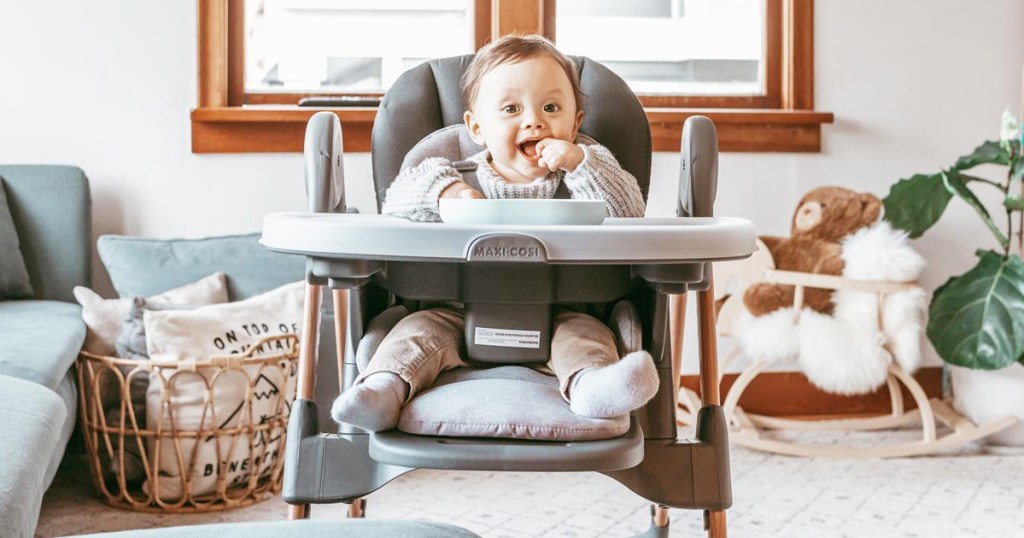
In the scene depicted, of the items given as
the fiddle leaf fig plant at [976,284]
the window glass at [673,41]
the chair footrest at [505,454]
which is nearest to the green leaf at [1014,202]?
the fiddle leaf fig plant at [976,284]

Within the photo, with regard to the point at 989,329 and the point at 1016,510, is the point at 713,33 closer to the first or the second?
the point at 989,329

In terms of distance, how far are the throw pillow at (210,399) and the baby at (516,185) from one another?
0.68 m

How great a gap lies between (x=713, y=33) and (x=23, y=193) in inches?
72.0

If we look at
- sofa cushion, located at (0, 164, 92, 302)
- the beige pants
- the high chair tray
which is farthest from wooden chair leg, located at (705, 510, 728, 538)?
sofa cushion, located at (0, 164, 92, 302)

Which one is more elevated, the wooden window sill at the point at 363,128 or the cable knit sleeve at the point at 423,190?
the wooden window sill at the point at 363,128

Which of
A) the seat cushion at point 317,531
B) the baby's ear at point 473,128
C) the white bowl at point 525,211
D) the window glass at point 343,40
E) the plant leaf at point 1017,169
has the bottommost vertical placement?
the seat cushion at point 317,531

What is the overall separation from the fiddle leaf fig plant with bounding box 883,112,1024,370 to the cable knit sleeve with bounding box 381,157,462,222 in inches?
58.3

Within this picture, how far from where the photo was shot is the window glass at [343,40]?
2.69 meters

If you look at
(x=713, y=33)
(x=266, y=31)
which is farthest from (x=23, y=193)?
(x=713, y=33)

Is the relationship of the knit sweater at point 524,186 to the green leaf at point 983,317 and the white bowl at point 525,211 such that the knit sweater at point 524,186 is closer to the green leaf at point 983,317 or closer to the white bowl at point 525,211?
the white bowl at point 525,211

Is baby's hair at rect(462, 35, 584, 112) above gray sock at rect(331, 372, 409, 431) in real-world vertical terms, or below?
above

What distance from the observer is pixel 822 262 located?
2.60 m

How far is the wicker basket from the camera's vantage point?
2.00 metres

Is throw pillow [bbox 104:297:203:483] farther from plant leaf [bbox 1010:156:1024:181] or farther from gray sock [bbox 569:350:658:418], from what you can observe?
plant leaf [bbox 1010:156:1024:181]
